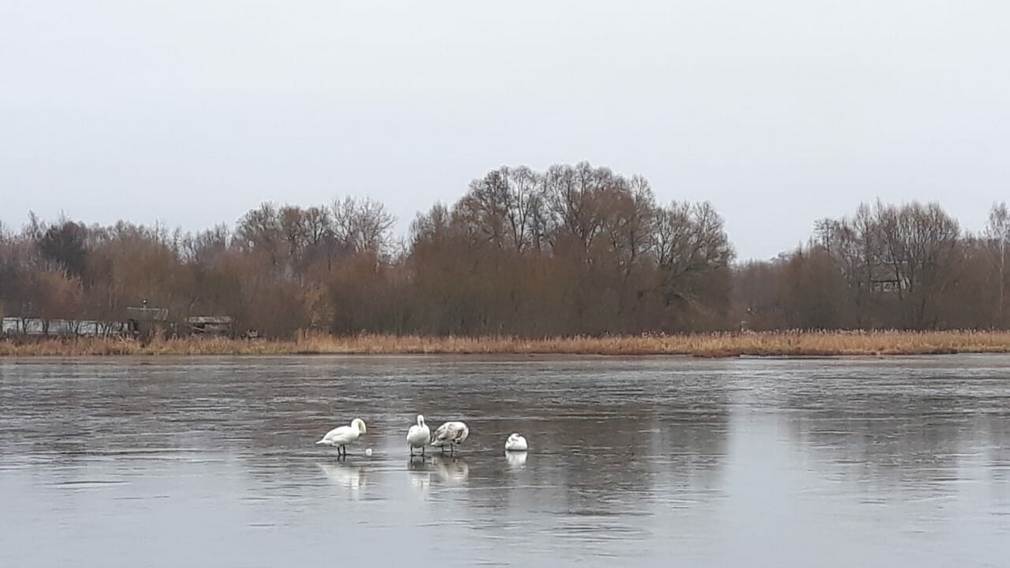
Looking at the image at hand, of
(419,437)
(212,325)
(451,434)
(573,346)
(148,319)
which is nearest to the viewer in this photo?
(419,437)

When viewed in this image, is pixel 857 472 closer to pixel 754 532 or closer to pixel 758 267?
pixel 754 532

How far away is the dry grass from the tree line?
213 inches

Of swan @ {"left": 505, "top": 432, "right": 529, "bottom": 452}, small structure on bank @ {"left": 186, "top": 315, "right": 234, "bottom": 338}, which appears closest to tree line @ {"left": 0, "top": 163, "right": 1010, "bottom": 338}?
small structure on bank @ {"left": 186, "top": 315, "right": 234, "bottom": 338}

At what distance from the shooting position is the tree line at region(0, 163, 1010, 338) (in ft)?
192

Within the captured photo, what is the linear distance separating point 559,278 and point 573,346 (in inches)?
398

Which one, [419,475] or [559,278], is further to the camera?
[559,278]

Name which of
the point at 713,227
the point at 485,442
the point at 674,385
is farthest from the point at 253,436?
the point at 713,227

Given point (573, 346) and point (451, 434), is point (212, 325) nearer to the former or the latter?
point (573, 346)

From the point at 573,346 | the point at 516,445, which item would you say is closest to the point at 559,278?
the point at 573,346

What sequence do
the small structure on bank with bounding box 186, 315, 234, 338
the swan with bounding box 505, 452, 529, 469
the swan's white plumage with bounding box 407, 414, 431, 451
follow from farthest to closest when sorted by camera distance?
the small structure on bank with bounding box 186, 315, 234, 338 < the swan's white plumage with bounding box 407, 414, 431, 451 < the swan with bounding box 505, 452, 529, 469

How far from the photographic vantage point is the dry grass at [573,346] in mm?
47344

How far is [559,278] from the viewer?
60.7 m

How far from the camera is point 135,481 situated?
37.6ft

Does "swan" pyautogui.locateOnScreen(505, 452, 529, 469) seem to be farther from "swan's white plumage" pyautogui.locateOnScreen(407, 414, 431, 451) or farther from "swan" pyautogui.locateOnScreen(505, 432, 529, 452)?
A: "swan's white plumage" pyautogui.locateOnScreen(407, 414, 431, 451)
